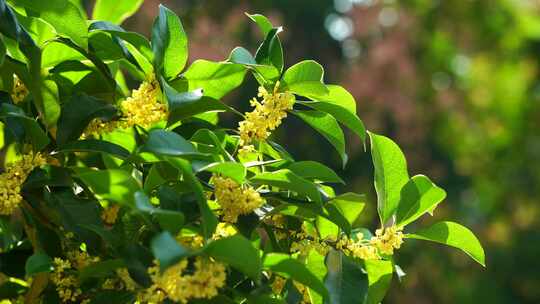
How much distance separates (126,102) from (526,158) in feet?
23.6

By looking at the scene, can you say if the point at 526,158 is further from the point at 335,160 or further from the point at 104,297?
the point at 104,297

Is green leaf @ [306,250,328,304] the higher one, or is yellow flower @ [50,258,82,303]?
green leaf @ [306,250,328,304]

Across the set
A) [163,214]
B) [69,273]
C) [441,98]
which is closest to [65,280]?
[69,273]

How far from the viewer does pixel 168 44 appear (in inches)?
39.4

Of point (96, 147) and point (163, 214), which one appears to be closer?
point (163, 214)

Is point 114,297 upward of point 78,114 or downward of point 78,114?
downward

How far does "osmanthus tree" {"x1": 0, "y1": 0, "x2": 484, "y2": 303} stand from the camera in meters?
0.89

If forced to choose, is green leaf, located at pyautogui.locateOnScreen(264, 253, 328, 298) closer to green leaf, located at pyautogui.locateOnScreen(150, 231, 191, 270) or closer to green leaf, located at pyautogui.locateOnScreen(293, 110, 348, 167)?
green leaf, located at pyautogui.locateOnScreen(150, 231, 191, 270)

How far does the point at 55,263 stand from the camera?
945 mm

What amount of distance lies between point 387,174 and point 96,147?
0.31 metres

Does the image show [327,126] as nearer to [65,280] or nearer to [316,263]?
[316,263]

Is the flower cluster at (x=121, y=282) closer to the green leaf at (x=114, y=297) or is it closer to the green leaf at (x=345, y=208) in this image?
the green leaf at (x=114, y=297)

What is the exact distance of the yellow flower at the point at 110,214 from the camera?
1.06m

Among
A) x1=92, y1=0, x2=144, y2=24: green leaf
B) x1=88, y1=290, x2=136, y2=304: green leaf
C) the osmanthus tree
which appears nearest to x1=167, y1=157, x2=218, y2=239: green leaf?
the osmanthus tree
